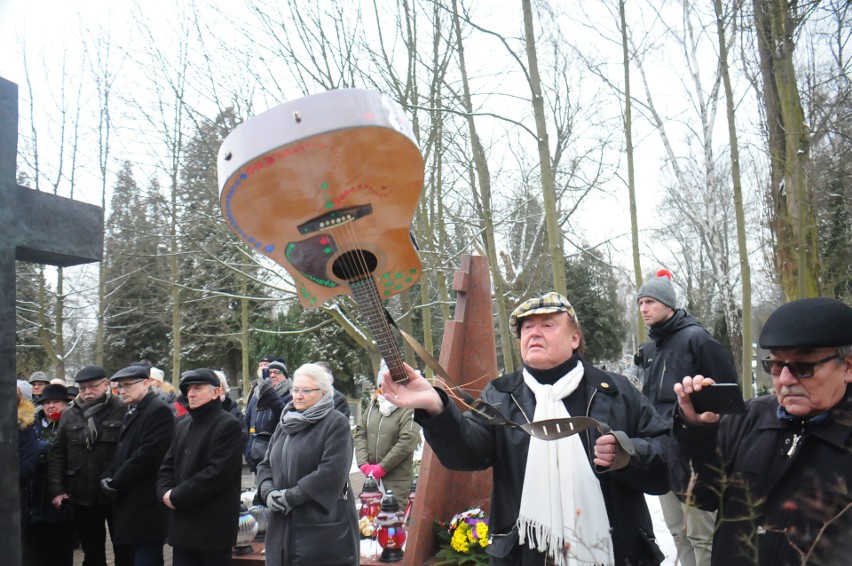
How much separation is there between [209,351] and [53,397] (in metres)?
25.3

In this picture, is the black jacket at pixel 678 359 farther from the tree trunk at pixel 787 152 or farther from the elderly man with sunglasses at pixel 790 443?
the tree trunk at pixel 787 152

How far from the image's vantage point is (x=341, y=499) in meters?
4.59

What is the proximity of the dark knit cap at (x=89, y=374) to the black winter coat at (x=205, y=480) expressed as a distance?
1.37 metres

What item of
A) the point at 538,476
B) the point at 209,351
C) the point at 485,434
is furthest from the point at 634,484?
the point at 209,351

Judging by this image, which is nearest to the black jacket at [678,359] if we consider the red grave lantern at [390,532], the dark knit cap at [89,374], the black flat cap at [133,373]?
the red grave lantern at [390,532]

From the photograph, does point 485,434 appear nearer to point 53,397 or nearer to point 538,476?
point 538,476

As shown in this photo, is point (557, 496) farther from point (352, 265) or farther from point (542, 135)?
point (542, 135)

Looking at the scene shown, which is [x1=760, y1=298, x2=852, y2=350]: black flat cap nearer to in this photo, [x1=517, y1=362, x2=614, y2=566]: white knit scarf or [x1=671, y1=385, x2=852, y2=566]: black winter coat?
[x1=671, y1=385, x2=852, y2=566]: black winter coat

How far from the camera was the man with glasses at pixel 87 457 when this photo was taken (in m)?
5.71

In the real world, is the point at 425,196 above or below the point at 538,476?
above

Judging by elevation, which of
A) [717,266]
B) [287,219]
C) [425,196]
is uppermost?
[425,196]

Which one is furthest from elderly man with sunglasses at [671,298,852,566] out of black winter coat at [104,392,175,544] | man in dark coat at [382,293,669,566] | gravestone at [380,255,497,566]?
black winter coat at [104,392,175,544]

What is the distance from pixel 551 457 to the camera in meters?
2.69

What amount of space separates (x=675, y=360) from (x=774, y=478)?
2620 millimetres
